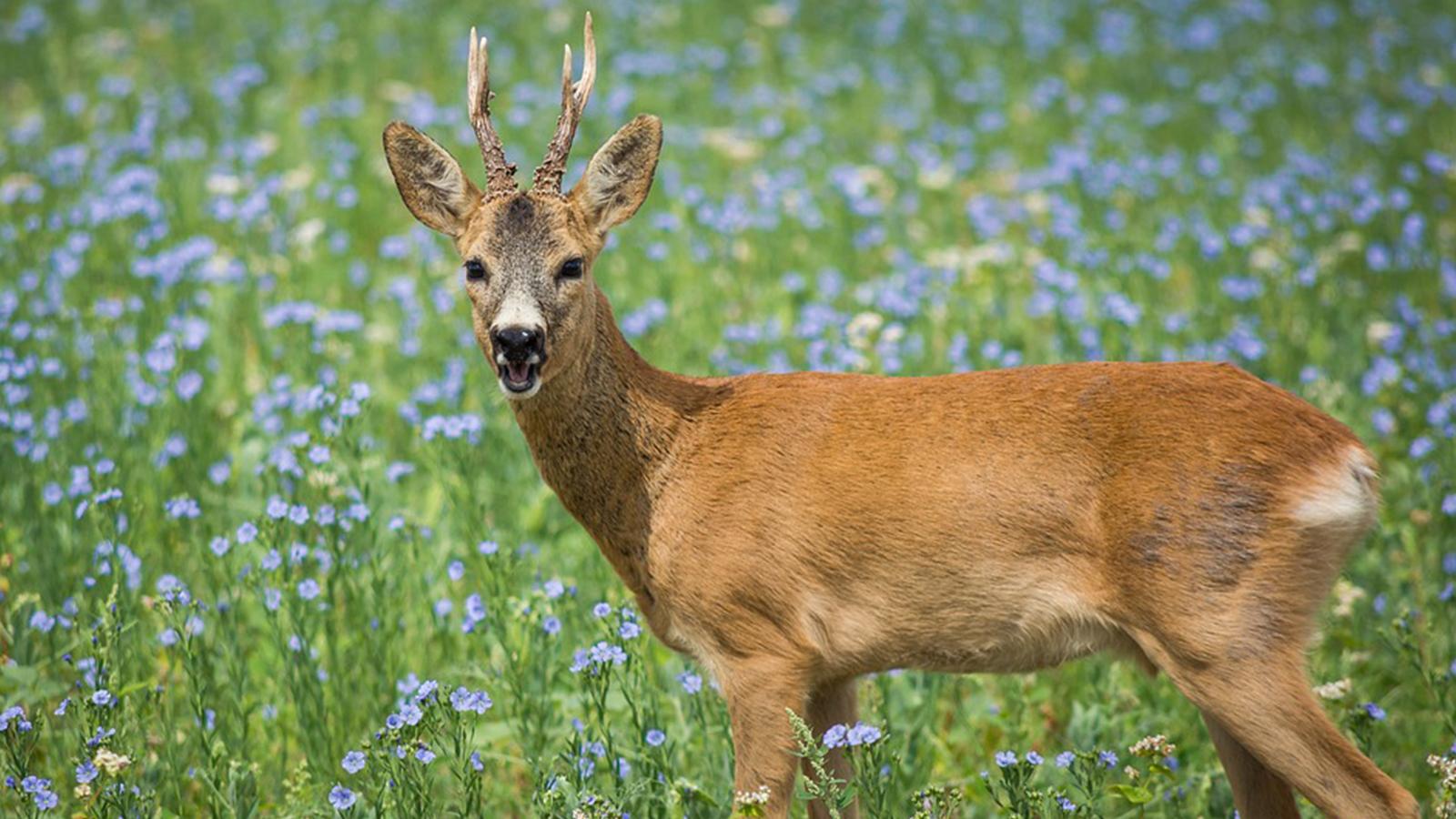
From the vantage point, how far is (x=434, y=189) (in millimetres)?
4711

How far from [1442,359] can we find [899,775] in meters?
3.49

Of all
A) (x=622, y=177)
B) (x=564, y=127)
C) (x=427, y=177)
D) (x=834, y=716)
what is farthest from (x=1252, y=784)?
(x=427, y=177)

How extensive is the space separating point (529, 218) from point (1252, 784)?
2.44 meters

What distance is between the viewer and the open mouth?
13.9ft

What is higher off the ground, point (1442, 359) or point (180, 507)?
point (180, 507)

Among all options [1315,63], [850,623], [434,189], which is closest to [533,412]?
[434,189]

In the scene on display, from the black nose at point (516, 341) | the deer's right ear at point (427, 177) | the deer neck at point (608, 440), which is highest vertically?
the deer's right ear at point (427, 177)

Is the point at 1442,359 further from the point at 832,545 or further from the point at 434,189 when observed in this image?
the point at 434,189

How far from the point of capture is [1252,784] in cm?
425

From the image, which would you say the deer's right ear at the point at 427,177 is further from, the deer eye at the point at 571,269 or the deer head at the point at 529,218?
the deer eye at the point at 571,269

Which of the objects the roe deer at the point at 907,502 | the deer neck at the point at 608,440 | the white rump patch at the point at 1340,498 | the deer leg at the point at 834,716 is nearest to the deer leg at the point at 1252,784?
the roe deer at the point at 907,502

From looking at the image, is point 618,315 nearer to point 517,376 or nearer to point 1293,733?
point 517,376

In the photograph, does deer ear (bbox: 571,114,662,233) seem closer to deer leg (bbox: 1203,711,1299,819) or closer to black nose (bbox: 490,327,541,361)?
black nose (bbox: 490,327,541,361)

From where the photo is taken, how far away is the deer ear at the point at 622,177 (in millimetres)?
4617
